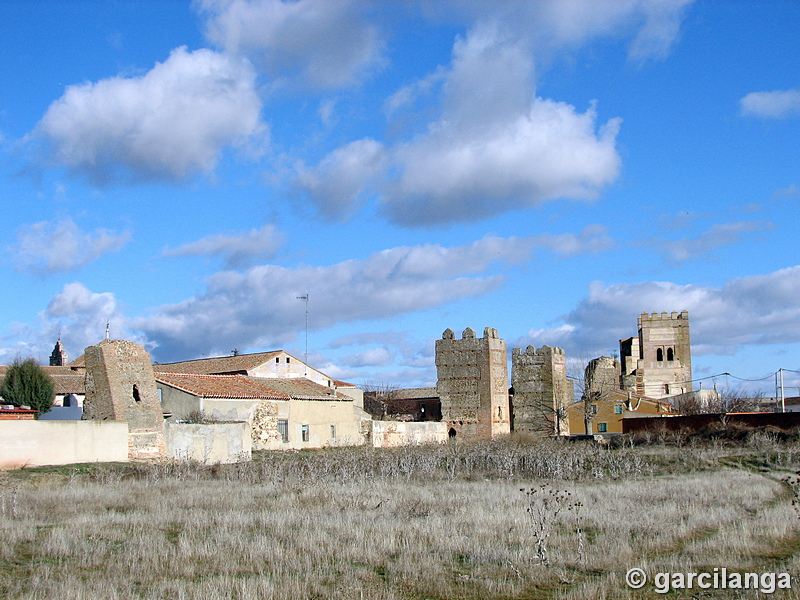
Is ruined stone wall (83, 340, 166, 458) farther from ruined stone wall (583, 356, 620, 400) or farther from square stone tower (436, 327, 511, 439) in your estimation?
ruined stone wall (583, 356, 620, 400)

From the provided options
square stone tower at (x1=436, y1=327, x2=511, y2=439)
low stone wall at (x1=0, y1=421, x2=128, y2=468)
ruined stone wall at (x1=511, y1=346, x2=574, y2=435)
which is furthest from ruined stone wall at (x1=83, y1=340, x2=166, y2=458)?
ruined stone wall at (x1=511, y1=346, x2=574, y2=435)

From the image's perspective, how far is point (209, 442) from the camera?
2561 centimetres

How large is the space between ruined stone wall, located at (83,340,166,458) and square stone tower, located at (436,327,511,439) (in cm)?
2227

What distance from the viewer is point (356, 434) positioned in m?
36.7

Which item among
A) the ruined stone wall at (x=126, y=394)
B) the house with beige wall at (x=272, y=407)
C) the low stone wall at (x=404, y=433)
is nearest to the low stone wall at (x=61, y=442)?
the ruined stone wall at (x=126, y=394)

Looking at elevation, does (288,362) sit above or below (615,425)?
above

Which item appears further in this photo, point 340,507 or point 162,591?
point 340,507

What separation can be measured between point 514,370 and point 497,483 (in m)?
29.2

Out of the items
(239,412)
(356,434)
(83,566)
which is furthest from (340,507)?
(356,434)

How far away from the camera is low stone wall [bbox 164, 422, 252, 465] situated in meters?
24.5

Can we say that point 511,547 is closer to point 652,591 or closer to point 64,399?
point 652,591

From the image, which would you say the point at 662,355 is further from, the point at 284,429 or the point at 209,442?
the point at 209,442

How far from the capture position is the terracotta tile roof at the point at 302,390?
113ft

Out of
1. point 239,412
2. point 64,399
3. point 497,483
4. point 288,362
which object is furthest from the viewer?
point 288,362
